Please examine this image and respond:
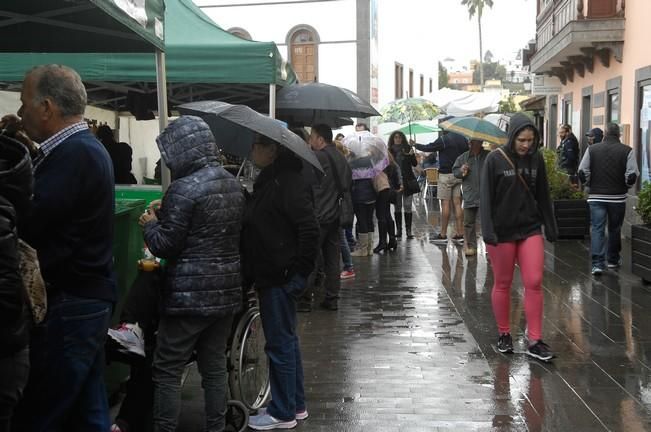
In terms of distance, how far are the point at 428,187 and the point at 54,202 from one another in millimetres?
19236

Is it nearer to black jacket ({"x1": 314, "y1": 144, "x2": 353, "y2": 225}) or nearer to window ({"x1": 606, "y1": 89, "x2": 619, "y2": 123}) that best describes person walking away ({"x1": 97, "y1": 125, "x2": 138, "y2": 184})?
black jacket ({"x1": 314, "y1": 144, "x2": 353, "y2": 225})

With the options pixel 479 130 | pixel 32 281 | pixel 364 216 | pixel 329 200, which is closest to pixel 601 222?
pixel 479 130

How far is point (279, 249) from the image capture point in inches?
184

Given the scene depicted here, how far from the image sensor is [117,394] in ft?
17.3

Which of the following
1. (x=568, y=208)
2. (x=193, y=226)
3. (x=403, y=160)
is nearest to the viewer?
(x=193, y=226)

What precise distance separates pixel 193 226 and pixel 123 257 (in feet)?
4.25

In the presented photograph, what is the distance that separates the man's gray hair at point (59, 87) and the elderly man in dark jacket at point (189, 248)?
746 mm

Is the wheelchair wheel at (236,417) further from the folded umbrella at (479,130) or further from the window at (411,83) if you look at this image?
the window at (411,83)

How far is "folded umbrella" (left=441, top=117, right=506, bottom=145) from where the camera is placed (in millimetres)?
10641

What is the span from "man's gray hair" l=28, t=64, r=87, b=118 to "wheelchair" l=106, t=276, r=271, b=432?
4.58 feet

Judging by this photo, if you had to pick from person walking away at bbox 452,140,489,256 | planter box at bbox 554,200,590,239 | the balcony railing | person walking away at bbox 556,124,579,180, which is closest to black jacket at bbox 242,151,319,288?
person walking away at bbox 452,140,489,256

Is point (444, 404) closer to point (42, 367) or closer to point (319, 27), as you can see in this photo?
point (42, 367)

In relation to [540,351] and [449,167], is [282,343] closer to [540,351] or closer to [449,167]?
[540,351]

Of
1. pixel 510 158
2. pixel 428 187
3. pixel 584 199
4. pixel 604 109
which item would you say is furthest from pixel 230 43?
pixel 428 187
